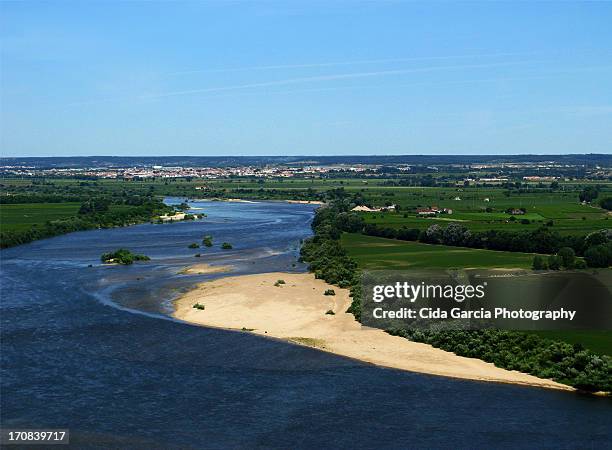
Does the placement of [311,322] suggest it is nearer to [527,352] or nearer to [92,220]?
[527,352]

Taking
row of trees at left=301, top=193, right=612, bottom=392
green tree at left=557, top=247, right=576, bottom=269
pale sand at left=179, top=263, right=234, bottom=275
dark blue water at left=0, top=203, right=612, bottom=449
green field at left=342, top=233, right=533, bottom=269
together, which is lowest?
dark blue water at left=0, top=203, right=612, bottom=449

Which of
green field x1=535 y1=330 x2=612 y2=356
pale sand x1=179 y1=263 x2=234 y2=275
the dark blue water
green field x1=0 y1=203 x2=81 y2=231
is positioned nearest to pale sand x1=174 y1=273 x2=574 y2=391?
the dark blue water

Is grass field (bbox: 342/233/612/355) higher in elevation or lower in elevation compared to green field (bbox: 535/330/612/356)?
higher

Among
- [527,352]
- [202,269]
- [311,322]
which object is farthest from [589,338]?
[202,269]

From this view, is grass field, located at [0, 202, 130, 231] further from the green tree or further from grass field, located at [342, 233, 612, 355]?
the green tree

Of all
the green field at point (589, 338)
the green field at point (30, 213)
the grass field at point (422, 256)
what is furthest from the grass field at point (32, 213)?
the green field at point (589, 338)

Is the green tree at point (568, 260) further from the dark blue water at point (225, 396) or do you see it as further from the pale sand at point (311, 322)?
the dark blue water at point (225, 396)

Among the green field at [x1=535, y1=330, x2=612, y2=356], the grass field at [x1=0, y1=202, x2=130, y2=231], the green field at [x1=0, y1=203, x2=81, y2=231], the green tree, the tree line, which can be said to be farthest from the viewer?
the grass field at [x1=0, y1=202, x2=130, y2=231]

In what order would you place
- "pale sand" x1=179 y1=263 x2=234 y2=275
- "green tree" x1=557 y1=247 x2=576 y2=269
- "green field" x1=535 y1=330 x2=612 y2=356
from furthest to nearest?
"pale sand" x1=179 y1=263 x2=234 y2=275
"green tree" x1=557 y1=247 x2=576 y2=269
"green field" x1=535 y1=330 x2=612 y2=356
